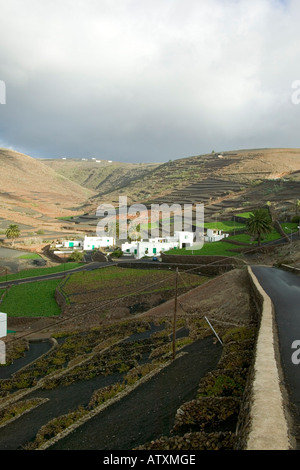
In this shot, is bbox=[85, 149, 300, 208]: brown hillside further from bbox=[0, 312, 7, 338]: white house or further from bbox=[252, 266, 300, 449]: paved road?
bbox=[0, 312, 7, 338]: white house

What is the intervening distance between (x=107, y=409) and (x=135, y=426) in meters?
2.25

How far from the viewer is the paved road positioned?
6.36 m

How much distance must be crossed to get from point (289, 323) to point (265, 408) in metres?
6.66

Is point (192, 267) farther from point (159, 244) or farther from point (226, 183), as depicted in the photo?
point (226, 183)

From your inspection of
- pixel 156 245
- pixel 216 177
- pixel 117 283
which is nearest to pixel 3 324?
pixel 117 283

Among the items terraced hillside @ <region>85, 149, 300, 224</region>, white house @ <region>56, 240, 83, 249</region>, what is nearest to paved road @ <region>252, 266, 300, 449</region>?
white house @ <region>56, 240, 83, 249</region>

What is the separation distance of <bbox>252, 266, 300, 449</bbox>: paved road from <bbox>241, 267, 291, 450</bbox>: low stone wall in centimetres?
40

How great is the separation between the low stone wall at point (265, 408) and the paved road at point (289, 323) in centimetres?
40

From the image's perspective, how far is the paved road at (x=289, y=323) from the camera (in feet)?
20.9

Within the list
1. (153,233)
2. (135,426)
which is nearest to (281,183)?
(153,233)

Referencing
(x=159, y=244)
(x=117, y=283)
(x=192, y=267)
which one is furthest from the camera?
(x=159, y=244)

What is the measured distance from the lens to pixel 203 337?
13719 millimetres

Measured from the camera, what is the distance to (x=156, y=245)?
5731 cm

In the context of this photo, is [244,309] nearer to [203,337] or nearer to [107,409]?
[203,337]
